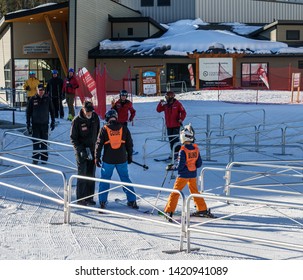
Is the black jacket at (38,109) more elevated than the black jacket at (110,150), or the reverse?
the black jacket at (38,109)

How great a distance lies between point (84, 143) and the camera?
1112cm

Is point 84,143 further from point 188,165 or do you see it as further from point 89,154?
point 188,165

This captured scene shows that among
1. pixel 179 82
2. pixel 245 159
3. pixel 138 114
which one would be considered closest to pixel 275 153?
pixel 245 159

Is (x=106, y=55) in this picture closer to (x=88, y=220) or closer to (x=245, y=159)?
(x=245, y=159)

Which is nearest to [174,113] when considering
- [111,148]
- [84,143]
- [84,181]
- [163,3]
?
[84,143]

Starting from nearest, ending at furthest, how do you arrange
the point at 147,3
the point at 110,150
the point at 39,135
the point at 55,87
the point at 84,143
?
1. the point at 110,150
2. the point at 84,143
3. the point at 39,135
4. the point at 55,87
5. the point at 147,3

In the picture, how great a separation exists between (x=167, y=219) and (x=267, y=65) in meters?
30.9

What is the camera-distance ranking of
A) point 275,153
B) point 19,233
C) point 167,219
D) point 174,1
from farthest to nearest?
point 174,1
point 275,153
point 167,219
point 19,233

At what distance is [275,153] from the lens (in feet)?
60.1

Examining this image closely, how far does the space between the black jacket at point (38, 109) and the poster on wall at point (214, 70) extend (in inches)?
814

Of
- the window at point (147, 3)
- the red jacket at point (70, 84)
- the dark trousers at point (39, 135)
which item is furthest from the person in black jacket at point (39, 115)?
the window at point (147, 3)

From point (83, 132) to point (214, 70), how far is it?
2526 cm

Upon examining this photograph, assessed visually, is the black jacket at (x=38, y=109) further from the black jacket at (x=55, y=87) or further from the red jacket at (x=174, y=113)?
the black jacket at (x=55, y=87)

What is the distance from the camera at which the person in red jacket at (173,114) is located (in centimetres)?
1551
